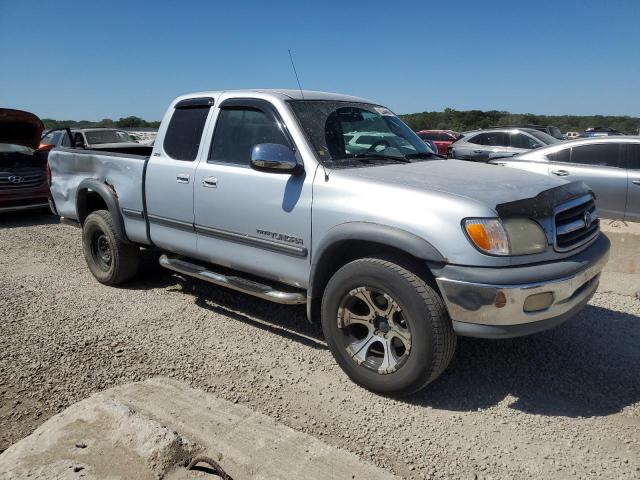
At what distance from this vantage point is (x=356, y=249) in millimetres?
3564

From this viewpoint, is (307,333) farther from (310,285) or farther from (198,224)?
(198,224)

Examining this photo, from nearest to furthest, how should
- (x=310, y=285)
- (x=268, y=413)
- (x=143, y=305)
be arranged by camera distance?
(x=268, y=413) → (x=310, y=285) → (x=143, y=305)

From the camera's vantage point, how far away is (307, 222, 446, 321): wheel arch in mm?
3039

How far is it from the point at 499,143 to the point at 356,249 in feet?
37.7

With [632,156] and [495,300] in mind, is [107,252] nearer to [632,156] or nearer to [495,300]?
[495,300]

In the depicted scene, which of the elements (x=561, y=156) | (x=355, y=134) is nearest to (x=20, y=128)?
(x=355, y=134)

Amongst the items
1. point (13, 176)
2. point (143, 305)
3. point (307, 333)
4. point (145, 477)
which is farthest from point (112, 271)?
point (13, 176)

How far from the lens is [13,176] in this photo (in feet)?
31.5

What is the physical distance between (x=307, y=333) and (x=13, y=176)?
25.6ft

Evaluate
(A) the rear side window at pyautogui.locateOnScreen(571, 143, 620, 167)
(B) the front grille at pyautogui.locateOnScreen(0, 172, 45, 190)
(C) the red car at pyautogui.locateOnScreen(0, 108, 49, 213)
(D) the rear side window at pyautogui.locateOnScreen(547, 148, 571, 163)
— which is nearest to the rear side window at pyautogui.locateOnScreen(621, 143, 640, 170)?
(A) the rear side window at pyautogui.locateOnScreen(571, 143, 620, 167)

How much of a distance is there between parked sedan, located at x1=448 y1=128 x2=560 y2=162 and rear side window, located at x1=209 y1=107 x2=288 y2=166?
9.69 metres

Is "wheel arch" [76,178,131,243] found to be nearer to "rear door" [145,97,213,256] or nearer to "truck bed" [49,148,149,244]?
"truck bed" [49,148,149,244]

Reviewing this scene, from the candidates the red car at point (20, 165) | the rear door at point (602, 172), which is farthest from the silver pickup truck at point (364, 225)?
the red car at point (20, 165)

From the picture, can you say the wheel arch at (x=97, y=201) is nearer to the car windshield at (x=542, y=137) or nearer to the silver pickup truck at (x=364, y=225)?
the silver pickup truck at (x=364, y=225)
